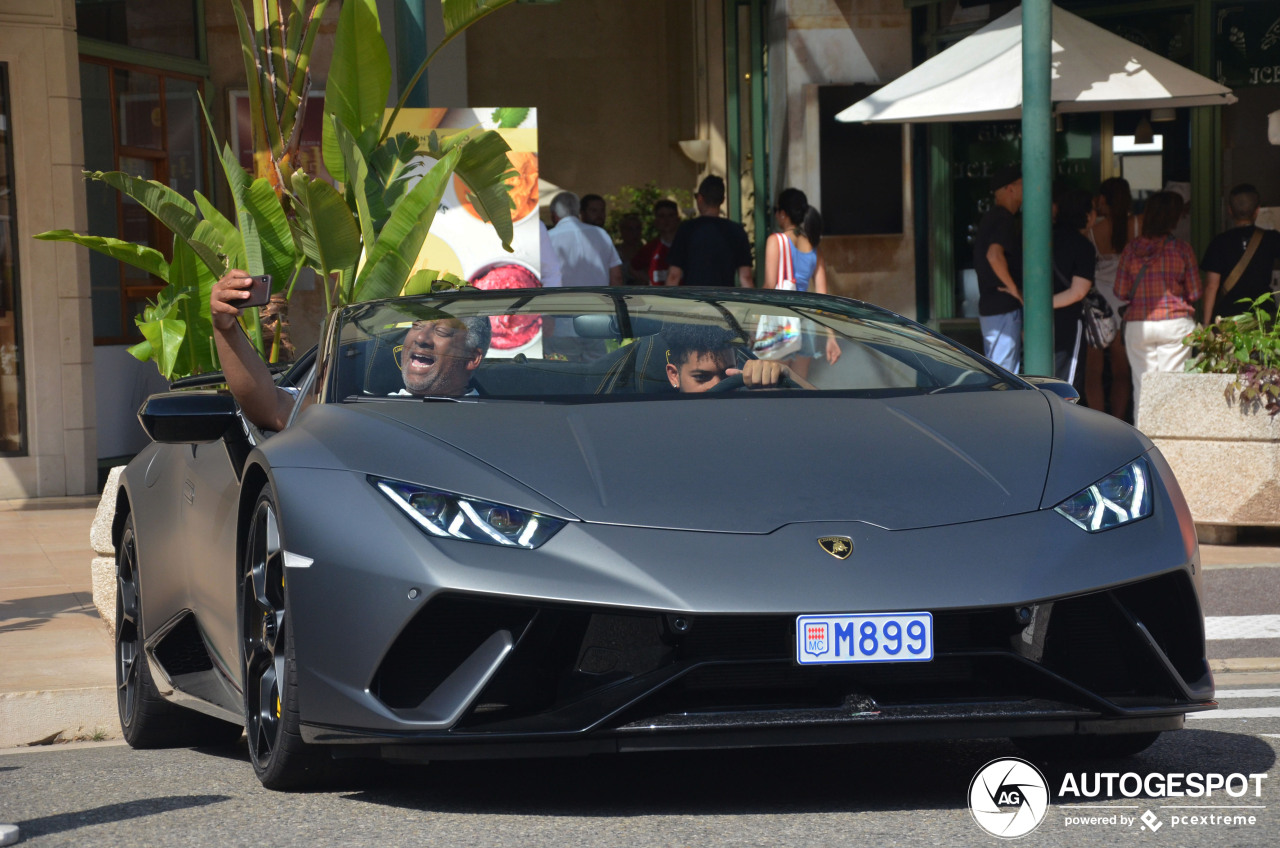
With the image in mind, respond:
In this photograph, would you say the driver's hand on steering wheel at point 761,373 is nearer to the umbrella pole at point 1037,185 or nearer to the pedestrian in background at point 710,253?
the umbrella pole at point 1037,185

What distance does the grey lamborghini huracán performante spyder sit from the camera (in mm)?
3719

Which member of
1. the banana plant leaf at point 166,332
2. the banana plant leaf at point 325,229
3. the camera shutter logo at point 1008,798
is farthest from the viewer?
the banana plant leaf at point 166,332

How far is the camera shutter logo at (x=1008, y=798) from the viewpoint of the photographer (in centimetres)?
379

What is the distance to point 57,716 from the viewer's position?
5934 millimetres

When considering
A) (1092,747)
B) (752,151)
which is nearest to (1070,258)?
(752,151)

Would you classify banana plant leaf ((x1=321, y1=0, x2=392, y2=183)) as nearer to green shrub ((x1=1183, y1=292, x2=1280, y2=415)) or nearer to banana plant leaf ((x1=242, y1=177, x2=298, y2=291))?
banana plant leaf ((x1=242, y1=177, x2=298, y2=291))

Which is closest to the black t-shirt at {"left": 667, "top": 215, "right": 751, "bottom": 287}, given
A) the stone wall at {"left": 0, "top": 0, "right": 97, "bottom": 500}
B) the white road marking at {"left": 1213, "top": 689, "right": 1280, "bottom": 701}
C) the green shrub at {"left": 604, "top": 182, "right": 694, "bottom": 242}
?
the stone wall at {"left": 0, "top": 0, "right": 97, "bottom": 500}

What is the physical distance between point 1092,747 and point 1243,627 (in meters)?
2.77

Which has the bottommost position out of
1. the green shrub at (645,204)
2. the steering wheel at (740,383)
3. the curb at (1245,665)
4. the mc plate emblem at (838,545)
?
the curb at (1245,665)

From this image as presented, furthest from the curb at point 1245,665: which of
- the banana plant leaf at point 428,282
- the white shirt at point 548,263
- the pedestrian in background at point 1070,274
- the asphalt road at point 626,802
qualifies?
the white shirt at point 548,263

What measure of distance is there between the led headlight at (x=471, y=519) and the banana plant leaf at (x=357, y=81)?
15.9 ft

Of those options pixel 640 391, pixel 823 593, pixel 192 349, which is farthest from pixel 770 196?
pixel 823 593

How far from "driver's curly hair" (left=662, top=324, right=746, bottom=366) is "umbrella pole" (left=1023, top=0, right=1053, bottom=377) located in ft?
13.9

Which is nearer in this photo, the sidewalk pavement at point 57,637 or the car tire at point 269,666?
the car tire at point 269,666
